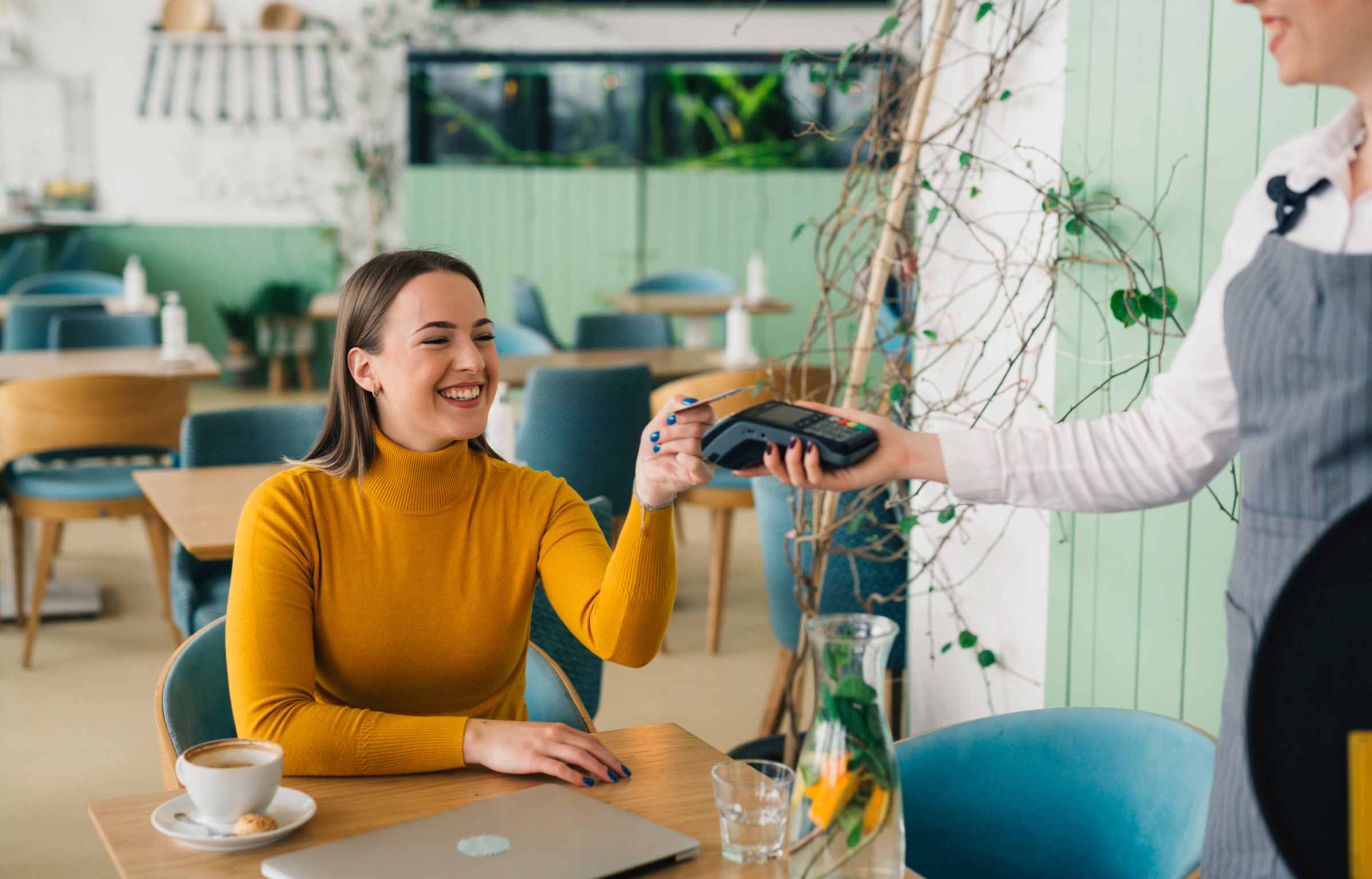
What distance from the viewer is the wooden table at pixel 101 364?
14.8 feet

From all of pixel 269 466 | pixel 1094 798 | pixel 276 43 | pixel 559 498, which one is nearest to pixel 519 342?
pixel 269 466

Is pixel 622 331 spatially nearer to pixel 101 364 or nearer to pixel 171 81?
pixel 101 364

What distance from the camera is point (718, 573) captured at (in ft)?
14.4

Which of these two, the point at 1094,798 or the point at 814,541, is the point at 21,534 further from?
the point at 1094,798

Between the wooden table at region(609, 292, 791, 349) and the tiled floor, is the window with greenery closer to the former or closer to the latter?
the wooden table at region(609, 292, 791, 349)

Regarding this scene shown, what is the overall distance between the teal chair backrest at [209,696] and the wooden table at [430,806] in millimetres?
282

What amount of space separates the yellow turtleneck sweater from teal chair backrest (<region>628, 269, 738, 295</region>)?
5366 mm

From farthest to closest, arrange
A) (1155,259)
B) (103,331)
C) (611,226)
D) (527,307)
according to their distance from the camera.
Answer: (611,226) < (527,307) < (103,331) < (1155,259)

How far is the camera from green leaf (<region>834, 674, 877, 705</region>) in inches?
41.6

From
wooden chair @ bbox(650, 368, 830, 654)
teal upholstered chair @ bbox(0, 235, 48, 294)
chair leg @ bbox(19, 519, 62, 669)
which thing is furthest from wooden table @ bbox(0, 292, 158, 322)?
wooden chair @ bbox(650, 368, 830, 654)

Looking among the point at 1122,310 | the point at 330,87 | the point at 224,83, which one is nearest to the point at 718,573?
the point at 1122,310

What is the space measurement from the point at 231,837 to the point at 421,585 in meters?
0.53

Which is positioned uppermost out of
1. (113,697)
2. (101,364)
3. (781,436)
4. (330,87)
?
(330,87)

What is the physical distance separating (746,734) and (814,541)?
3.47 ft
